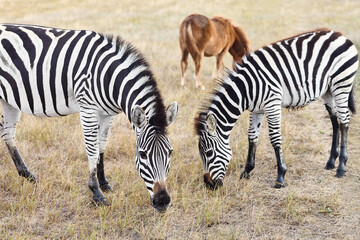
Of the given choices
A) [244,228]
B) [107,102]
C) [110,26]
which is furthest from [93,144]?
[110,26]

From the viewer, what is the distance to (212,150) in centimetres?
496

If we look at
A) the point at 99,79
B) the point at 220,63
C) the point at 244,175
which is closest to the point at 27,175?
the point at 99,79

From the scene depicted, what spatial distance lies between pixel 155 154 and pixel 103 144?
1.46 meters

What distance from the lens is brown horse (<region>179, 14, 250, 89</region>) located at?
10141mm

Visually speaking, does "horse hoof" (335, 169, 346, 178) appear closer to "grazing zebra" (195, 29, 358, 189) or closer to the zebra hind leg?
"grazing zebra" (195, 29, 358, 189)

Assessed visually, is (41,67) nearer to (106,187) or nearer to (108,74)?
(108,74)

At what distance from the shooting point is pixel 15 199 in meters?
4.90

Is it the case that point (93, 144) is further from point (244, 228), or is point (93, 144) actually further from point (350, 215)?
point (350, 215)

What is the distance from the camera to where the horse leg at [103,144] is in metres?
5.03

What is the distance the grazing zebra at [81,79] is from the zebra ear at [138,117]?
0.08 metres

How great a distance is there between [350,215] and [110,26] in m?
14.6

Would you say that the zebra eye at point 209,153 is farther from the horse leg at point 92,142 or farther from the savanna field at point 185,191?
the horse leg at point 92,142

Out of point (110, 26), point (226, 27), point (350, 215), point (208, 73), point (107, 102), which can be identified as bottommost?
point (350, 215)

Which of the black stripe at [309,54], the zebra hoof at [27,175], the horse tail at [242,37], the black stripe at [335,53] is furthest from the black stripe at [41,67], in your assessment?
the horse tail at [242,37]
